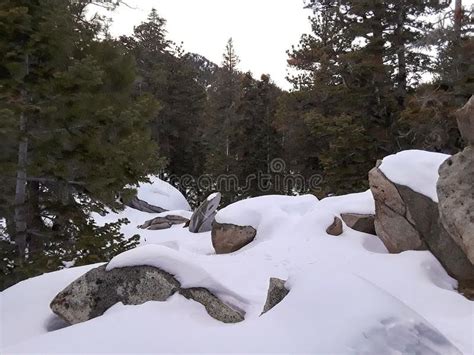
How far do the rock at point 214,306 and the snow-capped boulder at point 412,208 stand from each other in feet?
14.2

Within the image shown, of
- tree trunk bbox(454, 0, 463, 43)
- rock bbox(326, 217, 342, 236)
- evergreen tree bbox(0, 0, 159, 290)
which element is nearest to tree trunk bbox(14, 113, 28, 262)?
evergreen tree bbox(0, 0, 159, 290)

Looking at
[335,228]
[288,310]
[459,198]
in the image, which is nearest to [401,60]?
[335,228]

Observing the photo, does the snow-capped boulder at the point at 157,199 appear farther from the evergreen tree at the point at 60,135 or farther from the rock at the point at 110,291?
the rock at the point at 110,291

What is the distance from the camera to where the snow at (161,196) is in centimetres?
2202

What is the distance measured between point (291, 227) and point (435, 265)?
3.69 m

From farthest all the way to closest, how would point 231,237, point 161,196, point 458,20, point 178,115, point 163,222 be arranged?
point 178,115, point 161,196, point 163,222, point 458,20, point 231,237

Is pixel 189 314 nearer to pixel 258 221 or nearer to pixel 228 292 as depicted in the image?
pixel 228 292

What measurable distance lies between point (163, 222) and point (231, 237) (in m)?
7.38

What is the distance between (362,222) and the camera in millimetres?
9516

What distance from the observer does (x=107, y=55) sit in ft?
24.6

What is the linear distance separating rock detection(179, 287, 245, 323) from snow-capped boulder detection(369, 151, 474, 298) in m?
4.33

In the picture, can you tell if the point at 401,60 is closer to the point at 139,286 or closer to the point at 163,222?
the point at 163,222

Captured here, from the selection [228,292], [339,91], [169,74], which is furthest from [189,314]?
[169,74]

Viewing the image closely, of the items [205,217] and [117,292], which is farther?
[205,217]
